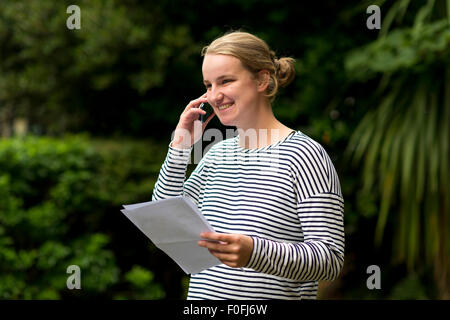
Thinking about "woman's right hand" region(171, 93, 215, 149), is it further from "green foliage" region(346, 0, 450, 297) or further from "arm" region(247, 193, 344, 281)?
"green foliage" region(346, 0, 450, 297)

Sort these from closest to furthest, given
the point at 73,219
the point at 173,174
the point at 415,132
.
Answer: the point at 173,174 < the point at 415,132 < the point at 73,219

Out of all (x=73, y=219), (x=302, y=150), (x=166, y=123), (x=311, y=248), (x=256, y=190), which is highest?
(x=166, y=123)

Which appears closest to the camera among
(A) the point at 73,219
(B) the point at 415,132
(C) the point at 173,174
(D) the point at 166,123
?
(C) the point at 173,174

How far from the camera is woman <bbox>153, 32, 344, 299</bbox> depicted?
1532 mm

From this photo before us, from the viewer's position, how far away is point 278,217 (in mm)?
1625

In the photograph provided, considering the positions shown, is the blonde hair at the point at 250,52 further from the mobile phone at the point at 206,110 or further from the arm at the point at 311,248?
the arm at the point at 311,248

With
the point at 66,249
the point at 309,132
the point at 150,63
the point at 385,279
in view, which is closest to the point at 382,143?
the point at 309,132

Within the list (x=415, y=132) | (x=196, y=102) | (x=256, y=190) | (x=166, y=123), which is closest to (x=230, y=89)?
(x=196, y=102)

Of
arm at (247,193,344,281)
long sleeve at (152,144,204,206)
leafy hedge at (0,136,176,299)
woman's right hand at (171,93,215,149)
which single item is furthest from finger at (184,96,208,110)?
leafy hedge at (0,136,176,299)

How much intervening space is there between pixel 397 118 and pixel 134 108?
246 centimetres

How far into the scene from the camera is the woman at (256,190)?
1532 millimetres

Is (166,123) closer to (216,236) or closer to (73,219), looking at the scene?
(73,219)

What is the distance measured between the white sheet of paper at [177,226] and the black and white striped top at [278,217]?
0.25 ft

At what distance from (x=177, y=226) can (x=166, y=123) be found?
4234 mm
